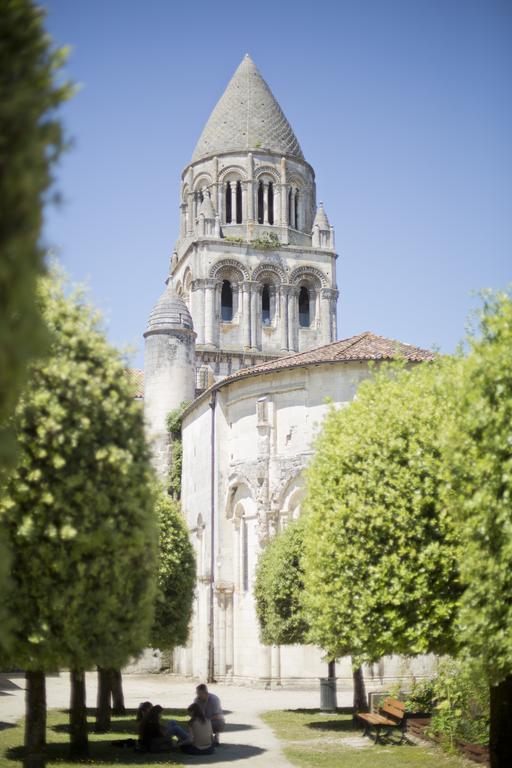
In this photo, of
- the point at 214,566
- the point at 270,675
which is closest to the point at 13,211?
the point at 270,675

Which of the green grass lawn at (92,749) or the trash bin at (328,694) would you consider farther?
the trash bin at (328,694)

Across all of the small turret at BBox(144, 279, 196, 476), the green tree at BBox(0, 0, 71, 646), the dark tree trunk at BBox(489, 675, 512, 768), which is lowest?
the dark tree trunk at BBox(489, 675, 512, 768)

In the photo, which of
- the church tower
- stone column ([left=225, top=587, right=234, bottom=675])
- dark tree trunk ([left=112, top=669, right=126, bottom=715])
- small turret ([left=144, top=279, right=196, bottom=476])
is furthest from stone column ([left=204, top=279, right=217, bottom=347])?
dark tree trunk ([left=112, top=669, right=126, bottom=715])

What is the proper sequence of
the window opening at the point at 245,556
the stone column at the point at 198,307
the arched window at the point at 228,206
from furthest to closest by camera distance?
the arched window at the point at 228,206 < the stone column at the point at 198,307 < the window opening at the point at 245,556

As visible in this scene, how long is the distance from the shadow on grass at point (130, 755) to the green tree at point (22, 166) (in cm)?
1316

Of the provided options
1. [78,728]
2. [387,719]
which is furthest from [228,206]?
[78,728]

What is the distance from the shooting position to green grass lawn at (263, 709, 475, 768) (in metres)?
16.6

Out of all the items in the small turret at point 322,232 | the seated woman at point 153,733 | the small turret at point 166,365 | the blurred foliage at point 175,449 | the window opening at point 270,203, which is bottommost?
the seated woman at point 153,733

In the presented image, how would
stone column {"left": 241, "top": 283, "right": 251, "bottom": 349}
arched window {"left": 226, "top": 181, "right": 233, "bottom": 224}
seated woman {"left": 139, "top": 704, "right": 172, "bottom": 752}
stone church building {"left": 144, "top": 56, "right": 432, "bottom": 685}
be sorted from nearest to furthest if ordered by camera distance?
seated woman {"left": 139, "top": 704, "right": 172, "bottom": 752}, stone church building {"left": 144, "top": 56, "right": 432, "bottom": 685}, stone column {"left": 241, "top": 283, "right": 251, "bottom": 349}, arched window {"left": 226, "top": 181, "right": 233, "bottom": 224}

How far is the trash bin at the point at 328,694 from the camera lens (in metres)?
25.8

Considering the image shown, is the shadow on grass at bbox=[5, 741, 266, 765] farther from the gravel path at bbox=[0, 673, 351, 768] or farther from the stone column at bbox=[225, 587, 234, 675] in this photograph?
the stone column at bbox=[225, 587, 234, 675]

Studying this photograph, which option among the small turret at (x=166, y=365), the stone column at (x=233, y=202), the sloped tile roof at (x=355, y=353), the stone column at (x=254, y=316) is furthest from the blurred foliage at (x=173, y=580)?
the stone column at (x=233, y=202)

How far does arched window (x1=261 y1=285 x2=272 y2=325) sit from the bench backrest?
136ft

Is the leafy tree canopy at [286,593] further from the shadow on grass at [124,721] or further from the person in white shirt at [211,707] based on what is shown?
the person in white shirt at [211,707]
